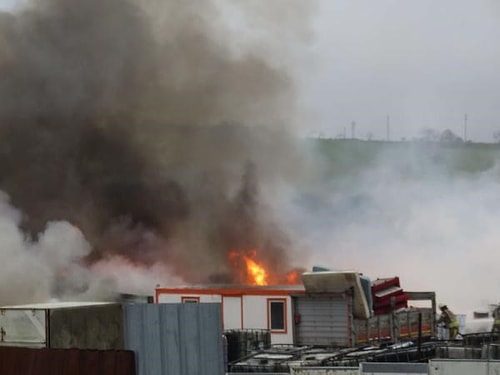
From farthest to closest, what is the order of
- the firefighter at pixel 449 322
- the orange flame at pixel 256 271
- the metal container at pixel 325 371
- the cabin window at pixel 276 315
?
the orange flame at pixel 256 271 < the firefighter at pixel 449 322 < the cabin window at pixel 276 315 < the metal container at pixel 325 371

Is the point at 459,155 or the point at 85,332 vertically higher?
the point at 459,155

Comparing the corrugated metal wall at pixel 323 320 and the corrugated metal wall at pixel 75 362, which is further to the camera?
the corrugated metal wall at pixel 323 320

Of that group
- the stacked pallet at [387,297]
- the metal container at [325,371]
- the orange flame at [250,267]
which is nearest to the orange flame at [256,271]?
the orange flame at [250,267]

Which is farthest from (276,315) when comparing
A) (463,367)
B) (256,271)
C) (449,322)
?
(256,271)

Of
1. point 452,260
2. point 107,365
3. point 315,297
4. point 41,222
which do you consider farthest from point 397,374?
point 452,260

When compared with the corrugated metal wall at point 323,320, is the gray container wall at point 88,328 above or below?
above

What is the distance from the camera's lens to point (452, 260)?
119ft

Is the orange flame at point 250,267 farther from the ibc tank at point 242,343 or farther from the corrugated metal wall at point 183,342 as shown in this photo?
the corrugated metal wall at point 183,342

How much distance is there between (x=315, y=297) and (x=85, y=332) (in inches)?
291

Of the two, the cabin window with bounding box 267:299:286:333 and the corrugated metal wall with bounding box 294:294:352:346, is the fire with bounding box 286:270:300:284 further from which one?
the corrugated metal wall with bounding box 294:294:352:346

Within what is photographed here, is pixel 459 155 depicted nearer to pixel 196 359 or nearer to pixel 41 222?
pixel 41 222

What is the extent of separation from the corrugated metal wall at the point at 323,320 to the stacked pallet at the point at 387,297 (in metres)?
1.19

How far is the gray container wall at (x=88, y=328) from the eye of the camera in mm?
10703

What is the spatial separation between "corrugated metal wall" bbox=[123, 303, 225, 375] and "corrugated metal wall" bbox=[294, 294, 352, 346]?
6827 mm
